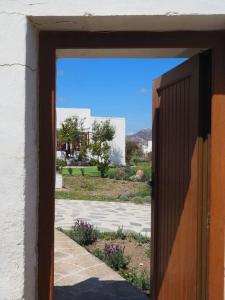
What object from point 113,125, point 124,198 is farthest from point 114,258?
point 113,125

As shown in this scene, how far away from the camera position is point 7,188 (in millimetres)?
2469

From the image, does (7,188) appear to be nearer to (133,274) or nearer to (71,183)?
(133,274)

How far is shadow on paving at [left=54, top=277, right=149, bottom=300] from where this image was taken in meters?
4.83

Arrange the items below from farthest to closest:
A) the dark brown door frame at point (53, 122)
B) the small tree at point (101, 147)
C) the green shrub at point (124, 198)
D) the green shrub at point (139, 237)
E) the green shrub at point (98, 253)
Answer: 1. the small tree at point (101, 147)
2. the green shrub at point (124, 198)
3. the green shrub at point (139, 237)
4. the green shrub at point (98, 253)
5. the dark brown door frame at point (53, 122)

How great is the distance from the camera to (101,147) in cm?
2494

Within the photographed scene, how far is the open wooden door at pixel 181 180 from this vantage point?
3.02 m

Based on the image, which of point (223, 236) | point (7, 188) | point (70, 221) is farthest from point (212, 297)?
point (70, 221)

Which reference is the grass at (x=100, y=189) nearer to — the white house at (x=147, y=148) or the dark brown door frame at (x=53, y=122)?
the dark brown door frame at (x=53, y=122)

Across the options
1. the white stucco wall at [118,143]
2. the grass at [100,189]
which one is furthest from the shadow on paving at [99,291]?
the white stucco wall at [118,143]

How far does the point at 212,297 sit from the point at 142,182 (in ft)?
59.1

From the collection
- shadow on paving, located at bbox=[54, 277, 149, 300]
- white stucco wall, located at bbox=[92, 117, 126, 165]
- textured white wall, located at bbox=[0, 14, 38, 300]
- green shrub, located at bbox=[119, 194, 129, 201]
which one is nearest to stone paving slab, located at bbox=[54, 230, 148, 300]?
shadow on paving, located at bbox=[54, 277, 149, 300]

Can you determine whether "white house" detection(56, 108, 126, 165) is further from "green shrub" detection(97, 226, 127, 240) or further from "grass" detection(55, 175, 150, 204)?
"green shrub" detection(97, 226, 127, 240)

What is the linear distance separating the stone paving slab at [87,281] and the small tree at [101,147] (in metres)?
16.4

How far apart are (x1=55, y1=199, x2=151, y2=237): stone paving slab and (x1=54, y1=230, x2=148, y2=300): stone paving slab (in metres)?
2.98
